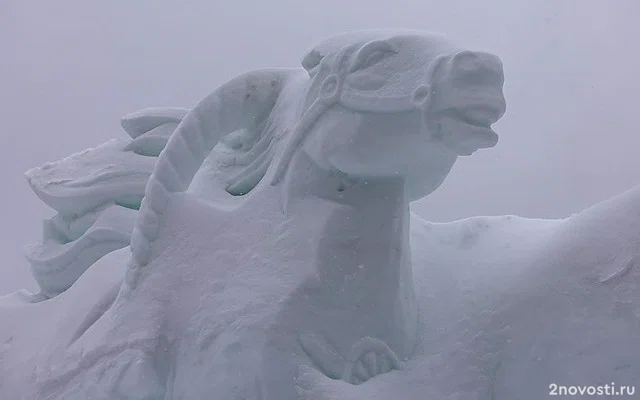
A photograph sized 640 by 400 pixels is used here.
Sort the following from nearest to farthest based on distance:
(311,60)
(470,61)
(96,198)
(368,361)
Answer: (470,61), (368,361), (311,60), (96,198)

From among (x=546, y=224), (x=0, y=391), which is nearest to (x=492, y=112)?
A: (x=546, y=224)

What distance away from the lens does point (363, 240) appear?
6.98 feet

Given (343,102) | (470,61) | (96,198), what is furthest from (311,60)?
(96,198)

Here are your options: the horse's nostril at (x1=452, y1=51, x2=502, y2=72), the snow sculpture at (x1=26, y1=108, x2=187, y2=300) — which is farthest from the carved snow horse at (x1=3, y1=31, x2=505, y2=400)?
the snow sculpture at (x1=26, y1=108, x2=187, y2=300)

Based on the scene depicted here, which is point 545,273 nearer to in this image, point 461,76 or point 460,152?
point 460,152

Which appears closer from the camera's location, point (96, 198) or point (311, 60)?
point (311, 60)

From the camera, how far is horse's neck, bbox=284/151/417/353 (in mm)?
2104

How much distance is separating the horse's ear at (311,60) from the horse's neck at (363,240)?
0.25m

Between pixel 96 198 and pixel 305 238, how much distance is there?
116 cm

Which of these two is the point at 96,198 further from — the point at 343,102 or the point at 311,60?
the point at 343,102

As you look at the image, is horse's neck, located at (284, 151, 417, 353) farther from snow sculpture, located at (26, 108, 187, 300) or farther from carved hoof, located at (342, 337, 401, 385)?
snow sculpture, located at (26, 108, 187, 300)

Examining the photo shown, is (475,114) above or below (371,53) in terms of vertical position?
below

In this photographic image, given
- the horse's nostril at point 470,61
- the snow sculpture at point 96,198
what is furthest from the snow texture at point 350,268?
the snow sculpture at point 96,198

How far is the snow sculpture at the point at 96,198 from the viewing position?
296cm
